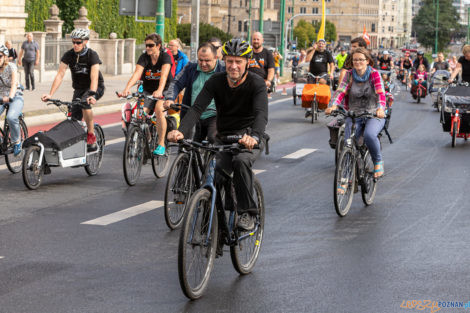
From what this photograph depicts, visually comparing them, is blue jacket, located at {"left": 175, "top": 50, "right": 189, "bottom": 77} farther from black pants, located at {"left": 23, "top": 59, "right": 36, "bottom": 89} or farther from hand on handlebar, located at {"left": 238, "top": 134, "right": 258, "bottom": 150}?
black pants, located at {"left": 23, "top": 59, "right": 36, "bottom": 89}

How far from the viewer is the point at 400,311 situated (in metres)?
6.39

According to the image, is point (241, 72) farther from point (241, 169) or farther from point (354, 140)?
point (354, 140)

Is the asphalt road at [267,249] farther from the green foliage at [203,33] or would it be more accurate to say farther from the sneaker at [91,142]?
the green foliage at [203,33]

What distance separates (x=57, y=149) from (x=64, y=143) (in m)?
0.15

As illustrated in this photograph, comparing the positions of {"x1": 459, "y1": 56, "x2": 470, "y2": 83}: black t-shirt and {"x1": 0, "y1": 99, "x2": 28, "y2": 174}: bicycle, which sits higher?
{"x1": 459, "y1": 56, "x2": 470, "y2": 83}: black t-shirt

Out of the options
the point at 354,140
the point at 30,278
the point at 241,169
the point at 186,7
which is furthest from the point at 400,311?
the point at 186,7

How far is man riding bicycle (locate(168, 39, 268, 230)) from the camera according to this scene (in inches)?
271

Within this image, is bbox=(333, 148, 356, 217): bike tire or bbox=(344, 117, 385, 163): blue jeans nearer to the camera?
bbox=(333, 148, 356, 217): bike tire

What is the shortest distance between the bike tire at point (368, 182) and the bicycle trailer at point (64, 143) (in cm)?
360

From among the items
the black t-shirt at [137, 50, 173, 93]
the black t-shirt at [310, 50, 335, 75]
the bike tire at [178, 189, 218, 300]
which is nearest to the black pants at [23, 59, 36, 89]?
the black t-shirt at [310, 50, 335, 75]

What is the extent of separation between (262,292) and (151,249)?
63.6 inches

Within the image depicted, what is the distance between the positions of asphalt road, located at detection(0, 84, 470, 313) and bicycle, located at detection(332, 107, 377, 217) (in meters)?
0.17

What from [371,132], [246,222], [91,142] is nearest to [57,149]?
[91,142]

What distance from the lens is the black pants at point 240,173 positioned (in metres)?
6.88
